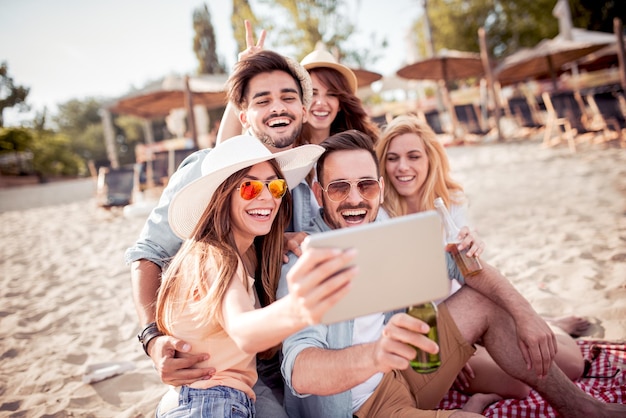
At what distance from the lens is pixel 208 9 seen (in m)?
27.6

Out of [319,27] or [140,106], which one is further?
[319,27]

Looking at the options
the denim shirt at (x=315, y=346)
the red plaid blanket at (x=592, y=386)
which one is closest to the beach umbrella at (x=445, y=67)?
the red plaid blanket at (x=592, y=386)

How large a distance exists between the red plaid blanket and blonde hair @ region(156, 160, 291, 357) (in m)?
1.28

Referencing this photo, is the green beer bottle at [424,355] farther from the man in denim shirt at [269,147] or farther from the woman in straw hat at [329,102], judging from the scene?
the woman in straw hat at [329,102]

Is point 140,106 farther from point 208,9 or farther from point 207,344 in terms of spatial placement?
point 208,9

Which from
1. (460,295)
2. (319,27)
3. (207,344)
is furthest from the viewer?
(319,27)

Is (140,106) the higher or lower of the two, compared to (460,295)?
higher

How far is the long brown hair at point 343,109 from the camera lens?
3.08 metres

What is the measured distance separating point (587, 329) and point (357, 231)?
8.78 feet

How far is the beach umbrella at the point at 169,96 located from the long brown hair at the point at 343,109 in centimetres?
631

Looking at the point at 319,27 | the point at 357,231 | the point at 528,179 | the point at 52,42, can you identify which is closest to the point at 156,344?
the point at 357,231

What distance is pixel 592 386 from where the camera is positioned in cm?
216

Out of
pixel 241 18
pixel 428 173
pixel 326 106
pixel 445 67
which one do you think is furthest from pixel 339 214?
pixel 241 18

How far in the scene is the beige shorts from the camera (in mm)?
1718
